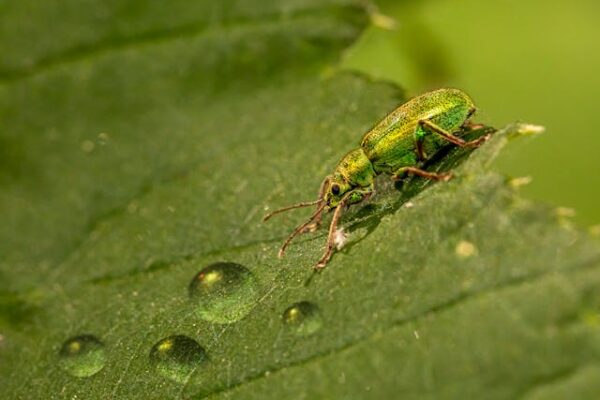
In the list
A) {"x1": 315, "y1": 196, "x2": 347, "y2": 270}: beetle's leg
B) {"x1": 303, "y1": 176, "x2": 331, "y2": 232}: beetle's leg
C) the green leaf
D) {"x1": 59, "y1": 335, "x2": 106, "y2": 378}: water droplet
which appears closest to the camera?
the green leaf

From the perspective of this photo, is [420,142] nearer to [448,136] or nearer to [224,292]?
[448,136]

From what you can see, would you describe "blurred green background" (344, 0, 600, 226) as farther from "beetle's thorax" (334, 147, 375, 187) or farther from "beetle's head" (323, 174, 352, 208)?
"beetle's head" (323, 174, 352, 208)

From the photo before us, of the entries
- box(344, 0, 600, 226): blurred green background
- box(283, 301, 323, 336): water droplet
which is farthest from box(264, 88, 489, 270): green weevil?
box(283, 301, 323, 336): water droplet

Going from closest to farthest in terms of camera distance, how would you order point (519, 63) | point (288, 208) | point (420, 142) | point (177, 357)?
point (177, 357)
point (288, 208)
point (420, 142)
point (519, 63)

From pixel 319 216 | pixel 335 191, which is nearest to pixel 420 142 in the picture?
pixel 335 191

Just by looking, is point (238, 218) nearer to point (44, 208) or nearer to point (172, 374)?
point (172, 374)

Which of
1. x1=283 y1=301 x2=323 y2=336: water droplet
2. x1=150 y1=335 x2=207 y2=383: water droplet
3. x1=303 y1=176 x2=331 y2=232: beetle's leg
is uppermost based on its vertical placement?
x1=303 y1=176 x2=331 y2=232: beetle's leg

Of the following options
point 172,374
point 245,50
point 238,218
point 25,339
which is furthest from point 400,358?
point 245,50
